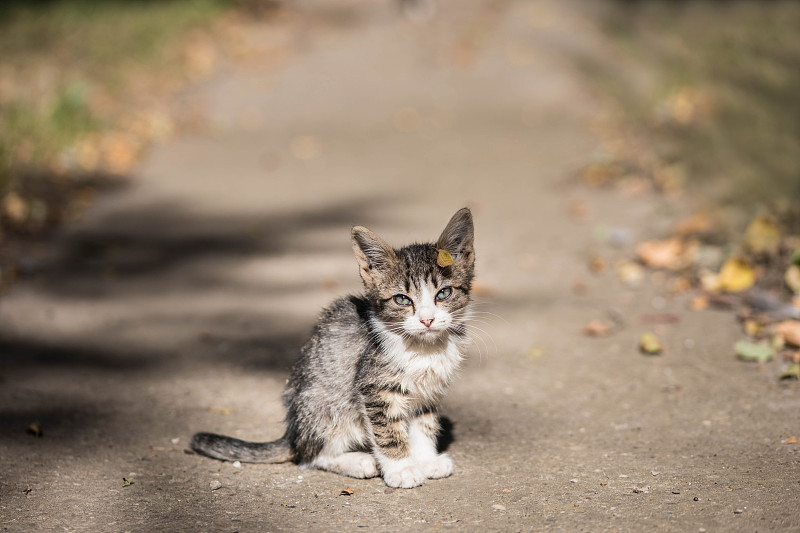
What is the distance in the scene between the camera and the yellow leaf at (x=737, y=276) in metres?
5.36

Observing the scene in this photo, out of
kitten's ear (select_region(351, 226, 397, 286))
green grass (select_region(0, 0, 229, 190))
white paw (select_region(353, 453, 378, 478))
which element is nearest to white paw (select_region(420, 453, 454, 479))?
white paw (select_region(353, 453, 378, 478))

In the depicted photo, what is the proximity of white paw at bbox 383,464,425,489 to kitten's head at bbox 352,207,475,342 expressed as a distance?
0.56 m

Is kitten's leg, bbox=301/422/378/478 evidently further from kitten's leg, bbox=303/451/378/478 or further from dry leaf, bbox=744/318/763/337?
dry leaf, bbox=744/318/763/337

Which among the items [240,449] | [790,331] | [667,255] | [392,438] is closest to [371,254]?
[392,438]

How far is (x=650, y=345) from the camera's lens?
4.82 metres

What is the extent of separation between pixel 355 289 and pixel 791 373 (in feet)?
9.87

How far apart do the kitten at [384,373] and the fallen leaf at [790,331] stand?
81.0 inches

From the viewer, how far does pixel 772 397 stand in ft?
13.6

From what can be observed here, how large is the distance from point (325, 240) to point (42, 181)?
301 cm

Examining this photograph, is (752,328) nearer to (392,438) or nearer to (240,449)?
(392,438)

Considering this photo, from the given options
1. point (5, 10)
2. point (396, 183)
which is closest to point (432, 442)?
point (396, 183)

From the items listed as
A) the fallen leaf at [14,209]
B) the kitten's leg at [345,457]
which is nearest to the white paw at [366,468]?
the kitten's leg at [345,457]

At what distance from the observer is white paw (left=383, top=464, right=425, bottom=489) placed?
137 inches

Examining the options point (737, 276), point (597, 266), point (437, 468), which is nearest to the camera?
point (437, 468)
